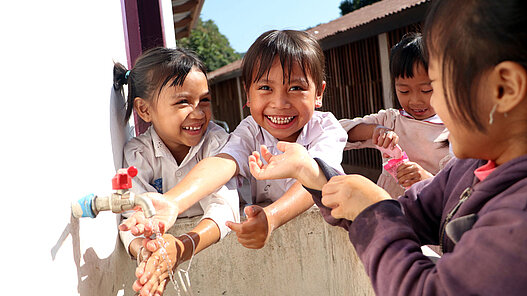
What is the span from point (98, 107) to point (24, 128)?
0.61 m

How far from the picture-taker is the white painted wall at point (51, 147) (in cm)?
72

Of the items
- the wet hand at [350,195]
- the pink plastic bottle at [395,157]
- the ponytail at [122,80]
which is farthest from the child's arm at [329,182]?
the pink plastic bottle at [395,157]

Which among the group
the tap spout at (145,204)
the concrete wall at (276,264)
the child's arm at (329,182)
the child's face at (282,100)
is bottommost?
the concrete wall at (276,264)

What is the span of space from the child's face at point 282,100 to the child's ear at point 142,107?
0.42 meters

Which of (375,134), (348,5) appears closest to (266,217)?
(375,134)

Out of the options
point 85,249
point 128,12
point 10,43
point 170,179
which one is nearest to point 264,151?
point 85,249

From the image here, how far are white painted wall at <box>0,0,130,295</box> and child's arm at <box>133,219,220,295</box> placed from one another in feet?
0.44

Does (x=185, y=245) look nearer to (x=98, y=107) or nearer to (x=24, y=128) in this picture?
(x=98, y=107)

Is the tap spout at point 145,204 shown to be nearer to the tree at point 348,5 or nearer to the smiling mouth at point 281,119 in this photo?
the smiling mouth at point 281,119

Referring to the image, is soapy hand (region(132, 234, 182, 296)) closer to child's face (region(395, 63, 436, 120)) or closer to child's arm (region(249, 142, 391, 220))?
child's arm (region(249, 142, 391, 220))

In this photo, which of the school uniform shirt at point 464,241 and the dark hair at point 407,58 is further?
the dark hair at point 407,58

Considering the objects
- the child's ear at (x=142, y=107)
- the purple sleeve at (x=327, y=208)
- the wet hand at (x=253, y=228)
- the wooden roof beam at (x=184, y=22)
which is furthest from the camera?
the wooden roof beam at (x=184, y=22)

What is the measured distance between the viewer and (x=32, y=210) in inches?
30.8

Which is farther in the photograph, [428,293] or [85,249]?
[85,249]
